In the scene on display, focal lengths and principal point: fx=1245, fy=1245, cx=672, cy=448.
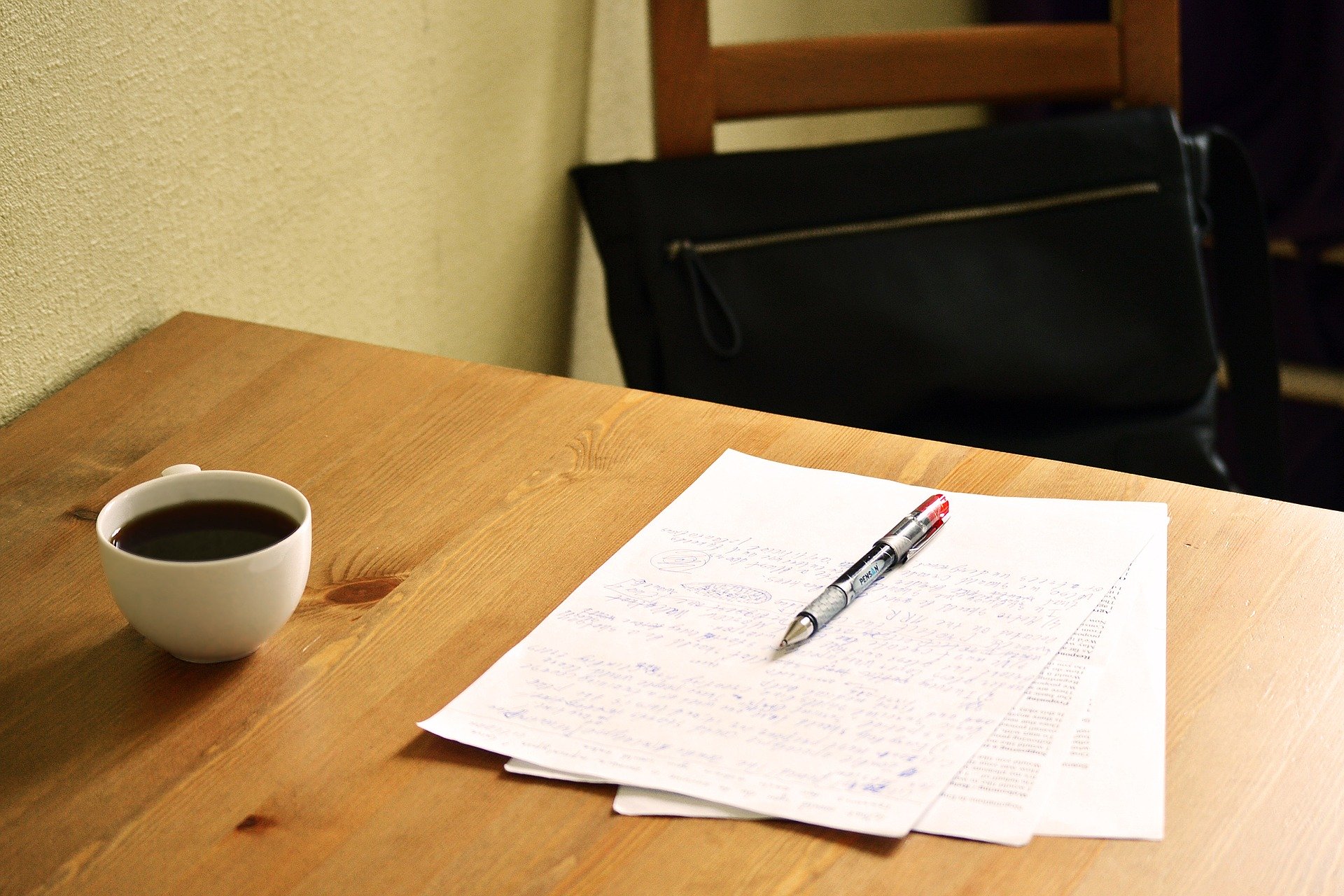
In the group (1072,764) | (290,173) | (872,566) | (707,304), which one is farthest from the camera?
(707,304)

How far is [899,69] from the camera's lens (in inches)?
43.9

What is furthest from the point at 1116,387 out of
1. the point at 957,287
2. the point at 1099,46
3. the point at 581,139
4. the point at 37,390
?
the point at 37,390

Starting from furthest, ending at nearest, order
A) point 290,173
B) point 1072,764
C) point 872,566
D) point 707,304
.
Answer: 1. point 707,304
2. point 290,173
3. point 872,566
4. point 1072,764

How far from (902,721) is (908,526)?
13 cm

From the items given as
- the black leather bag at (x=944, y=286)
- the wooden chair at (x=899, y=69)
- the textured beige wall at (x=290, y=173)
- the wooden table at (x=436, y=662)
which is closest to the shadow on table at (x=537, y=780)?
the wooden table at (x=436, y=662)

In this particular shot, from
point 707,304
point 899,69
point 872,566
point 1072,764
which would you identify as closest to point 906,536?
point 872,566

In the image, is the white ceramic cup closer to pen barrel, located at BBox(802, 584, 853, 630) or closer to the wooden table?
the wooden table

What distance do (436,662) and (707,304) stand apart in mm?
578

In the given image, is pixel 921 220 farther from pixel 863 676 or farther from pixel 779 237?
pixel 863 676

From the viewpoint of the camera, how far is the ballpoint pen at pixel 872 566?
52 centimetres

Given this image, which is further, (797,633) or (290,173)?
(290,173)

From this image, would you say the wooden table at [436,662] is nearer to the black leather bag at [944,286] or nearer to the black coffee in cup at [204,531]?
the black coffee in cup at [204,531]

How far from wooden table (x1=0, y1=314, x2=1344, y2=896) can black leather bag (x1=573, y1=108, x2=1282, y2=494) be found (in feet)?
1.05

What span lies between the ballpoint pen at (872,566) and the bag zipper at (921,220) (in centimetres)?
49
